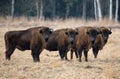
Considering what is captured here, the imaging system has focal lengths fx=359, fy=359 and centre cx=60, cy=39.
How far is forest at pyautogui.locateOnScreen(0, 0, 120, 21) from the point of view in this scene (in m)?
51.5

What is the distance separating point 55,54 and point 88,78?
29.6 feet

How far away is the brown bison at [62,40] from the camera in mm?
16953

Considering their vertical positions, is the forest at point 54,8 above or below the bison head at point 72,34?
below

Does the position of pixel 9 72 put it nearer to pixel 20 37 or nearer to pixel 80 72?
pixel 80 72

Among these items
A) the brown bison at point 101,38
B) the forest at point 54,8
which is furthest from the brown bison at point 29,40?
the forest at point 54,8

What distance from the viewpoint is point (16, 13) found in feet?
183

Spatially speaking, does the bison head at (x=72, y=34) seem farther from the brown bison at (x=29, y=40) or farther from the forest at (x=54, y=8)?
the forest at (x=54, y=8)

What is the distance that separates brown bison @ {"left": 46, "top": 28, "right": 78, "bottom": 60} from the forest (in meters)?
30.7

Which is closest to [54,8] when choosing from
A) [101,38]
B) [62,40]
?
[101,38]

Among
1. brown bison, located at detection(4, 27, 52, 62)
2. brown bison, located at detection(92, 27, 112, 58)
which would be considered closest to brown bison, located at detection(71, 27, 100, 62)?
brown bison, located at detection(4, 27, 52, 62)

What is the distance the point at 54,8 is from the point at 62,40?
128ft

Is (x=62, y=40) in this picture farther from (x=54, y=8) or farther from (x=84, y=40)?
(x=54, y=8)

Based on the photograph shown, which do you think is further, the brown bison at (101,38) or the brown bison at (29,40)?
the brown bison at (101,38)

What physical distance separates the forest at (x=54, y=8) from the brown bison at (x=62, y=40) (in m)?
30.7
